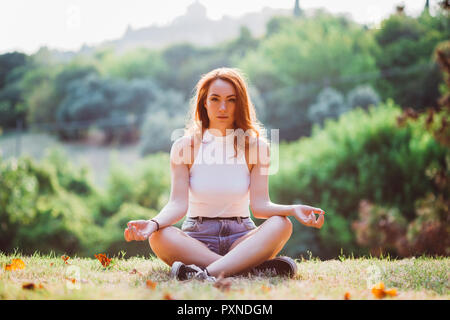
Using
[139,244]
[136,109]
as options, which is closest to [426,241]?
[139,244]

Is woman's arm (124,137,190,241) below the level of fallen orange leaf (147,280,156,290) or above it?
above

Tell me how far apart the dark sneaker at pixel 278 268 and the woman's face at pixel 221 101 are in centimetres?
109

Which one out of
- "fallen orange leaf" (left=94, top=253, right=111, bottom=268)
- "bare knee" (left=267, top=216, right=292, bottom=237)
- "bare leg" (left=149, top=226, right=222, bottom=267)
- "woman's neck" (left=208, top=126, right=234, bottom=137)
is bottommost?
"fallen orange leaf" (left=94, top=253, right=111, bottom=268)

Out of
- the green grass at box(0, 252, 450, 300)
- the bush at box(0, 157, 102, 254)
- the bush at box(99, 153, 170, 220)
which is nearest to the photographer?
the green grass at box(0, 252, 450, 300)

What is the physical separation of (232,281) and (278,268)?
1.52 feet

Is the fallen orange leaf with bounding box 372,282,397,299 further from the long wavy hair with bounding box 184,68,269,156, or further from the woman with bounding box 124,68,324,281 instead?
the long wavy hair with bounding box 184,68,269,156

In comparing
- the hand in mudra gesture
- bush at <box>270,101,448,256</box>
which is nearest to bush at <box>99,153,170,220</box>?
bush at <box>270,101,448,256</box>

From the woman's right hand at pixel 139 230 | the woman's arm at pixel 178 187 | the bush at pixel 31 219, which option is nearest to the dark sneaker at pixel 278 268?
the woman's arm at pixel 178 187

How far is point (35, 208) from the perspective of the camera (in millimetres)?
15047

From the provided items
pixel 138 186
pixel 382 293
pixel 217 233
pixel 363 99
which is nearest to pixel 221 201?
pixel 217 233

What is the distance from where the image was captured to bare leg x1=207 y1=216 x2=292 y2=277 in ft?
9.70

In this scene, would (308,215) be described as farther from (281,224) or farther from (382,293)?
(382,293)

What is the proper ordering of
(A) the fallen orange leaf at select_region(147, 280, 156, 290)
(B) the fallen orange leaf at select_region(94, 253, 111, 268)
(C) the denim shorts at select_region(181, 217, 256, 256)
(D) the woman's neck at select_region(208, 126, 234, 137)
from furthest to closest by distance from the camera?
1. (D) the woman's neck at select_region(208, 126, 234, 137)
2. (B) the fallen orange leaf at select_region(94, 253, 111, 268)
3. (C) the denim shorts at select_region(181, 217, 256, 256)
4. (A) the fallen orange leaf at select_region(147, 280, 156, 290)

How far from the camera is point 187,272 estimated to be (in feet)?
9.59
